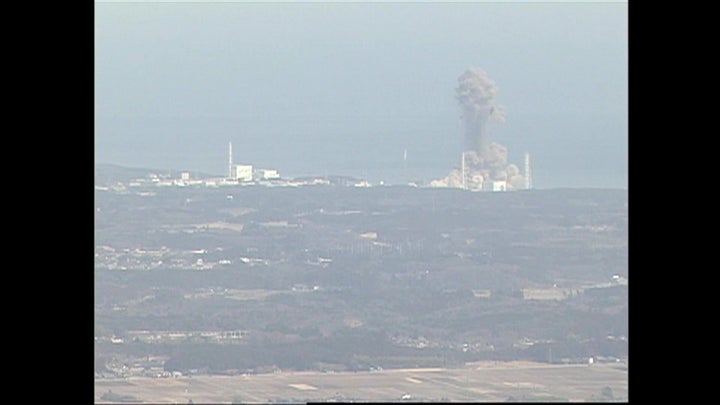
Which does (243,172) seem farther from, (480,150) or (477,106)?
(477,106)

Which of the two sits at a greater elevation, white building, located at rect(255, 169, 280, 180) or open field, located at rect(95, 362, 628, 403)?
Answer: white building, located at rect(255, 169, 280, 180)

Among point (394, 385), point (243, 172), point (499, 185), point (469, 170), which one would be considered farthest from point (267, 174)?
point (394, 385)

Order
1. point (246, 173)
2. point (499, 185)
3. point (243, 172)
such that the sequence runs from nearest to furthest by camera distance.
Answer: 1. point (499, 185)
2. point (246, 173)
3. point (243, 172)

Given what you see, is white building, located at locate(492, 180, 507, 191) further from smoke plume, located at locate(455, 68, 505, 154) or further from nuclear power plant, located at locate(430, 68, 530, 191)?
smoke plume, located at locate(455, 68, 505, 154)

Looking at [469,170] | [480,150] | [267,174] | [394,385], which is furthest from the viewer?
[480,150]

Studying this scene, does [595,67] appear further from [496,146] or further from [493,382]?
[493,382]

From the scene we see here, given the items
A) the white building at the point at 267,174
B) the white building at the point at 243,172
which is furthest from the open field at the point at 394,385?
the white building at the point at 243,172

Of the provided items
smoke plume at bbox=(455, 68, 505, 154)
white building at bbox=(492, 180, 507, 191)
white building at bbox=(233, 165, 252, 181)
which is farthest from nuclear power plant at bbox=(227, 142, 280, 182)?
white building at bbox=(492, 180, 507, 191)
